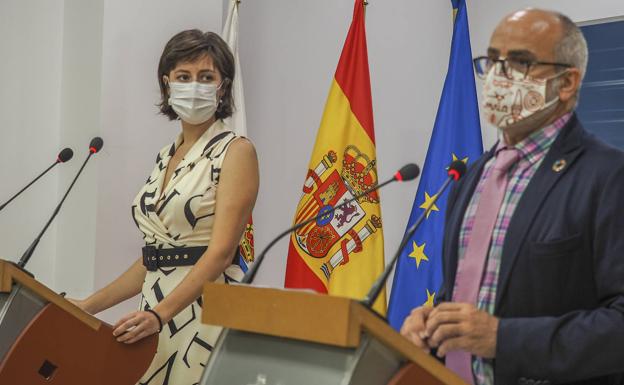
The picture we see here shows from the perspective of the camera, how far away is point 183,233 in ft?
9.37

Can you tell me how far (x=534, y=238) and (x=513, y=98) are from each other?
1.06 feet

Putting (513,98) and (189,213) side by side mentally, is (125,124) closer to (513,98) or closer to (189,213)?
(189,213)

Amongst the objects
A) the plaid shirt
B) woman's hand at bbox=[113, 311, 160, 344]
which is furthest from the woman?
the plaid shirt

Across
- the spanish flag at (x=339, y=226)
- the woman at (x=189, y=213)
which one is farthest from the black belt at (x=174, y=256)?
the spanish flag at (x=339, y=226)

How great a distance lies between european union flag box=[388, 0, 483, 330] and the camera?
4172 mm

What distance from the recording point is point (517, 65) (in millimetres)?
2010

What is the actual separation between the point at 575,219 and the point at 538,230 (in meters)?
0.08

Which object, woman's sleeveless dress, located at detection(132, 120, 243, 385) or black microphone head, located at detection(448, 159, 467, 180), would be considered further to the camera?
woman's sleeveless dress, located at detection(132, 120, 243, 385)

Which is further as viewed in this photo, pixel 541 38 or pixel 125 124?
pixel 125 124

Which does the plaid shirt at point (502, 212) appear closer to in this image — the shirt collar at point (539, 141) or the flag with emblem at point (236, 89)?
the shirt collar at point (539, 141)

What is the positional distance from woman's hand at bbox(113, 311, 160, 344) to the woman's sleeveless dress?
0.61 ft

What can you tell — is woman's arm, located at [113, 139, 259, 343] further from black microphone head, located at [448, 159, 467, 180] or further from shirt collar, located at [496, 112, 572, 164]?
shirt collar, located at [496, 112, 572, 164]

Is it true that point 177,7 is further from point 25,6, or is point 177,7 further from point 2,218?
point 2,218

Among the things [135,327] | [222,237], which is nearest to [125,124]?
[222,237]
